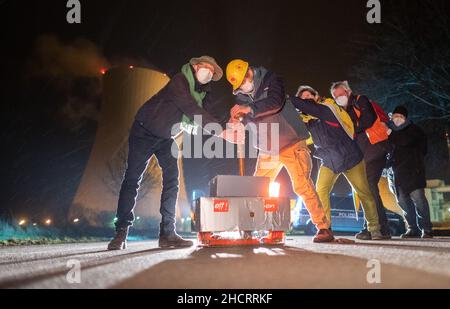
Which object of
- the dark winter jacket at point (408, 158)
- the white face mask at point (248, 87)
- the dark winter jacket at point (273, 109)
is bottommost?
the dark winter jacket at point (408, 158)

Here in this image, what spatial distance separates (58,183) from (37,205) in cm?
127

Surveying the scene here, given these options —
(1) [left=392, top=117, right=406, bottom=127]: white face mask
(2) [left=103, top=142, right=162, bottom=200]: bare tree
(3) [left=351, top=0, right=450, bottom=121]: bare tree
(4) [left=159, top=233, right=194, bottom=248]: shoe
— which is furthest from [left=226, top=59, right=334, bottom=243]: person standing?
(2) [left=103, top=142, right=162, bottom=200]: bare tree

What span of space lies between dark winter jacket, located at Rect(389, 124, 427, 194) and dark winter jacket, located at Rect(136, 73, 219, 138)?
131 inches

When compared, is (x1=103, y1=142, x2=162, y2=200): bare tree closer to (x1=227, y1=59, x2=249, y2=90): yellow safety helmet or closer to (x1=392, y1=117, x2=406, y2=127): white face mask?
(x1=227, y1=59, x2=249, y2=90): yellow safety helmet

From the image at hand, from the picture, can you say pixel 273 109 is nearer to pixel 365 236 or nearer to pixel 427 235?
pixel 365 236

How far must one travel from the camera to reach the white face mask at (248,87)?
4074mm

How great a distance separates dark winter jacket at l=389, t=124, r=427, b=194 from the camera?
17.4 ft

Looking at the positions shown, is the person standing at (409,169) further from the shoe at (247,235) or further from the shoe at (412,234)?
the shoe at (247,235)

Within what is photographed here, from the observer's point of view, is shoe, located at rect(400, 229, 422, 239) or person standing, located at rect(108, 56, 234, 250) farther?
shoe, located at rect(400, 229, 422, 239)

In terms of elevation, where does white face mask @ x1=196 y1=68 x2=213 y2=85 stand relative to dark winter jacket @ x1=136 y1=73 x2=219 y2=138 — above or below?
above

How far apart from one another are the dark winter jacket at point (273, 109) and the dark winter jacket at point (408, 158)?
212cm

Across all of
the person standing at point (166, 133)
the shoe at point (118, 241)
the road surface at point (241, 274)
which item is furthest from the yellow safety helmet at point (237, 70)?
the road surface at point (241, 274)
